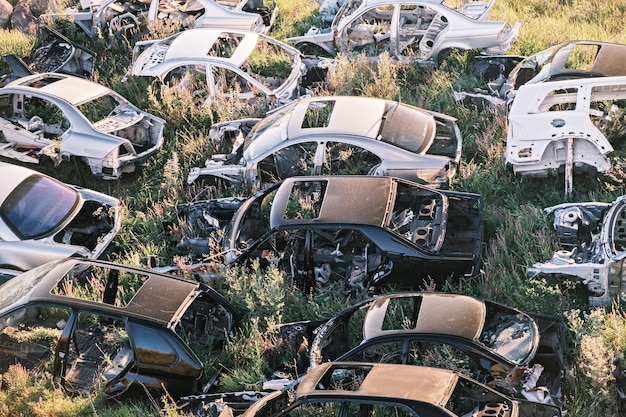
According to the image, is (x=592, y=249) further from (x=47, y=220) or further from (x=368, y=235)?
(x=47, y=220)

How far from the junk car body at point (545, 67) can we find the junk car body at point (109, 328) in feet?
18.8

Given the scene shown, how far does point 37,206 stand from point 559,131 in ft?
21.4

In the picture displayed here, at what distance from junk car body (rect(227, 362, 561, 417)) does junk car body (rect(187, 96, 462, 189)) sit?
12.2ft

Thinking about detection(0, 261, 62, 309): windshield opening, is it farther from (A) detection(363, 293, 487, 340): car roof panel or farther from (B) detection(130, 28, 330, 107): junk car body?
(B) detection(130, 28, 330, 107): junk car body

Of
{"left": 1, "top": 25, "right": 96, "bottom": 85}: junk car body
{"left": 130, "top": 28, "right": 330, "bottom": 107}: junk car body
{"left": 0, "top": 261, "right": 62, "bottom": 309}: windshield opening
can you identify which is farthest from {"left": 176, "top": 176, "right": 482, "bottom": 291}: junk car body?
{"left": 1, "top": 25, "right": 96, "bottom": 85}: junk car body

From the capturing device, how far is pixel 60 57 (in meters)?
15.5

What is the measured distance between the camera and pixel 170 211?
11.5 meters

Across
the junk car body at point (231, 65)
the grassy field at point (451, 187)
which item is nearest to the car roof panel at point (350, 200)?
the grassy field at point (451, 187)

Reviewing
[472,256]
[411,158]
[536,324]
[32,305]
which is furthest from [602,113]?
[32,305]

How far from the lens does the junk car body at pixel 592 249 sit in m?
8.53

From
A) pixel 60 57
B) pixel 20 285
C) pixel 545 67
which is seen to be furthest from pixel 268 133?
pixel 60 57

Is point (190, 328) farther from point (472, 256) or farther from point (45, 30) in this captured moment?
point (45, 30)

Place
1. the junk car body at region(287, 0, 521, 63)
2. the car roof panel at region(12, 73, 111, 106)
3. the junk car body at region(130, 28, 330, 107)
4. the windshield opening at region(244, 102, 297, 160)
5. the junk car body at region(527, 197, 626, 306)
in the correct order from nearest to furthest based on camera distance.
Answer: the junk car body at region(527, 197, 626, 306)
the windshield opening at region(244, 102, 297, 160)
the car roof panel at region(12, 73, 111, 106)
the junk car body at region(130, 28, 330, 107)
the junk car body at region(287, 0, 521, 63)

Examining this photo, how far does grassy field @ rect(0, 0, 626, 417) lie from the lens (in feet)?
26.2
